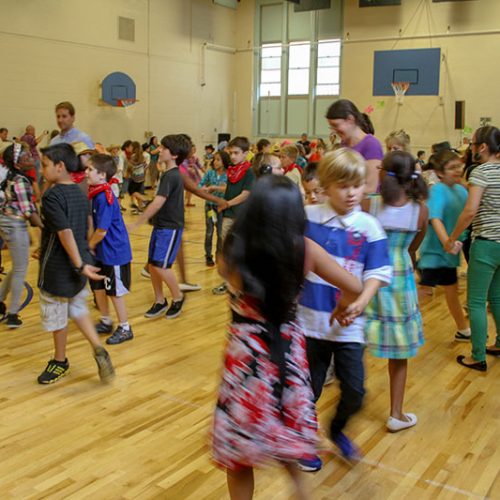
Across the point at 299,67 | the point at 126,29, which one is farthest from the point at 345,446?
the point at 299,67

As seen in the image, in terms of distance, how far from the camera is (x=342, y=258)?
233 centimetres

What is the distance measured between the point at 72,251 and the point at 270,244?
2009mm

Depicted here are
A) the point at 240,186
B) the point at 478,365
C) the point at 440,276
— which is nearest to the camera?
the point at 478,365

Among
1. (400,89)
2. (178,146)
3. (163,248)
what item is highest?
(400,89)

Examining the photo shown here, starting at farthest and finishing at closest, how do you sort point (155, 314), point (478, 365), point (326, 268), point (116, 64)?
point (116, 64) < point (155, 314) < point (478, 365) < point (326, 268)

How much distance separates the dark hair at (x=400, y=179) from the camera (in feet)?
9.63

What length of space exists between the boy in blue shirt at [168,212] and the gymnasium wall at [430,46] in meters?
14.2

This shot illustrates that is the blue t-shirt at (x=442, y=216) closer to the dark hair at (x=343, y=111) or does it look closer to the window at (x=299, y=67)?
the dark hair at (x=343, y=111)

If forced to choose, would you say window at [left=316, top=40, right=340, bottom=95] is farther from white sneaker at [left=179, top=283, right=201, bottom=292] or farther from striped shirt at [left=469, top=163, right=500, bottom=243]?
striped shirt at [left=469, top=163, right=500, bottom=243]

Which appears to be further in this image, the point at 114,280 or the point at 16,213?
the point at 16,213

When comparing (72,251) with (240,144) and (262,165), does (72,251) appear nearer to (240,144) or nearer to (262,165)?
(262,165)

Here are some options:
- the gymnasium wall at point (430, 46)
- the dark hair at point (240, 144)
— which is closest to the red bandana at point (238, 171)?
the dark hair at point (240, 144)

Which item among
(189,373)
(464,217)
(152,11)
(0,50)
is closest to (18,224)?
(189,373)

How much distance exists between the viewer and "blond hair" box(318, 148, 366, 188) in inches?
90.0
